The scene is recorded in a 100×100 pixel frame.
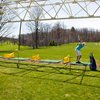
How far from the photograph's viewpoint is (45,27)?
89.6 m

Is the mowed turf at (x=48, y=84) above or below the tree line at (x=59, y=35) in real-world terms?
below

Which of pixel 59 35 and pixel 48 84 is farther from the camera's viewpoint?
pixel 59 35

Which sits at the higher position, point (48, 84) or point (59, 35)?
point (59, 35)

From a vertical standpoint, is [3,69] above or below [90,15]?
below

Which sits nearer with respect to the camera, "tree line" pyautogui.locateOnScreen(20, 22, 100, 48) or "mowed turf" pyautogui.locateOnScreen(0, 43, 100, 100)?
"mowed turf" pyautogui.locateOnScreen(0, 43, 100, 100)

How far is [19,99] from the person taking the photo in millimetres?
14594

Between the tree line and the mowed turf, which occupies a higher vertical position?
the tree line

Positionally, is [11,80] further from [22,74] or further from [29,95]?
[29,95]

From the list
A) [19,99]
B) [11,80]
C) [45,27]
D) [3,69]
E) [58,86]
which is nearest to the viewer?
[19,99]

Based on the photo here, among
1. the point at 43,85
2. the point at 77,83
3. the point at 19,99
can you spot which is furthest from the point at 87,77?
the point at 19,99

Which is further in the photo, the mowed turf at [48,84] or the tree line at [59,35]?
the tree line at [59,35]

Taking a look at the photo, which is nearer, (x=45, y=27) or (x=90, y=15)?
(x=90, y=15)

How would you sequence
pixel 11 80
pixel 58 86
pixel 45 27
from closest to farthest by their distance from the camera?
pixel 58 86, pixel 11 80, pixel 45 27

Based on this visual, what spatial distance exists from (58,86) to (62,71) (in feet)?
15.9
